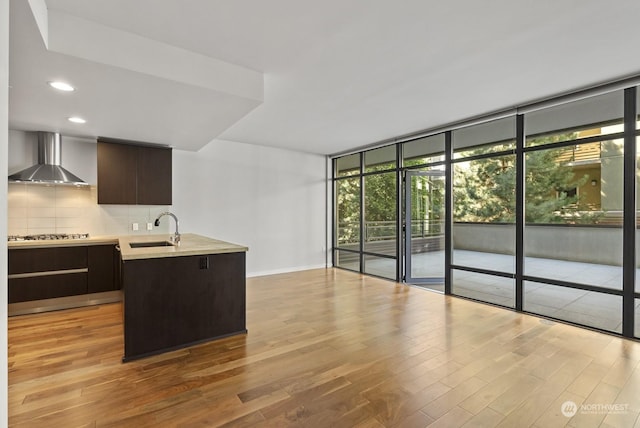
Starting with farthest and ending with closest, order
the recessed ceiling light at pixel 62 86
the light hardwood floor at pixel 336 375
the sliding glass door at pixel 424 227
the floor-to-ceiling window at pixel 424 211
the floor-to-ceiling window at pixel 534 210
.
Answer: the sliding glass door at pixel 424 227
the floor-to-ceiling window at pixel 424 211
the floor-to-ceiling window at pixel 534 210
the recessed ceiling light at pixel 62 86
the light hardwood floor at pixel 336 375

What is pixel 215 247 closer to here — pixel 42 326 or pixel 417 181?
pixel 42 326

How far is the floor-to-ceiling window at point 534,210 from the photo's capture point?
3229 millimetres

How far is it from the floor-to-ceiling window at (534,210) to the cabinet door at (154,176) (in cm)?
400

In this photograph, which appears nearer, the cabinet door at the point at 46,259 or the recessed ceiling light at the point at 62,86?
the recessed ceiling light at the point at 62,86

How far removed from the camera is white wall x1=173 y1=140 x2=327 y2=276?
5.52 metres

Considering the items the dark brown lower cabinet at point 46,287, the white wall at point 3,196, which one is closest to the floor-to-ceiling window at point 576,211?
the white wall at point 3,196

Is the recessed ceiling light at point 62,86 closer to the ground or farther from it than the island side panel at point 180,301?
farther from it

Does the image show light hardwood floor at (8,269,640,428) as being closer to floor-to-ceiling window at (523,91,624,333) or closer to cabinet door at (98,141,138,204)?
floor-to-ceiling window at (523,91,624,333)

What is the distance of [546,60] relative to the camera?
2.72m

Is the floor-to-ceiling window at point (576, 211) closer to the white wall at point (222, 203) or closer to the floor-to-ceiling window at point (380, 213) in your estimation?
the floor-to-ceiling window at point (380, 213)

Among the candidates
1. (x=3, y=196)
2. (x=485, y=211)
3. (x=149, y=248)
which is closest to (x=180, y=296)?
(x=149, y=248)

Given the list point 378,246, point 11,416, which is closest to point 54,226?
point 11,416

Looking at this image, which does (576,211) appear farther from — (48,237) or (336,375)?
(48,237)

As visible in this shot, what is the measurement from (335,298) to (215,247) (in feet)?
7.06
